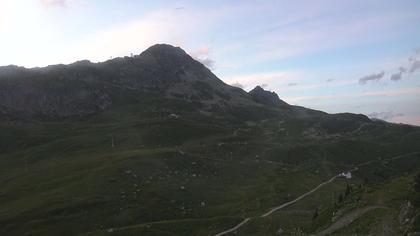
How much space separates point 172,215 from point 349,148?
112 metres

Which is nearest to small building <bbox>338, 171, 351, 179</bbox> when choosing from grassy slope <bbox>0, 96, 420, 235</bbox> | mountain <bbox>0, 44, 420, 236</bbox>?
mountain <bbox>0, 44, 420, 236</bbox>

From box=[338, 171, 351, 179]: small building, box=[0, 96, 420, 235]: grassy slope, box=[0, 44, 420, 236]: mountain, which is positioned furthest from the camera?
box=[338, 171, 351, 179]: small building

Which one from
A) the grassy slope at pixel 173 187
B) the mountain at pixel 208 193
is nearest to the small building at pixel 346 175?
the mountain at pixel 208 193

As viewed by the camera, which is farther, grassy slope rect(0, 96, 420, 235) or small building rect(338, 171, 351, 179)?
small building rect(338, 171, 351, 179)

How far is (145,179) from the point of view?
11756 cm

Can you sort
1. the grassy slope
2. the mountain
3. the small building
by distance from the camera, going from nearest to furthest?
the mountain
the grassy slope
the small building

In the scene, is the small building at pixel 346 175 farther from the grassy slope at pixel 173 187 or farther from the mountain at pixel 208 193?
the grassy slope at pixel 173 187

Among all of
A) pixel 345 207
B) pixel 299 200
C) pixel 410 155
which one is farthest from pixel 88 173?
pixel 410 155

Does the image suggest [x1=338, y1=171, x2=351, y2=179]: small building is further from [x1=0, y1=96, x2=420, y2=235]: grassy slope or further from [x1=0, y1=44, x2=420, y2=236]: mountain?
[x1=0, y1=96, x2=420, y2=235]: grassy slope

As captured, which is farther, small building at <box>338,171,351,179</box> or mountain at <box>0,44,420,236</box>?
small building at <box>338,171,351,179</box>

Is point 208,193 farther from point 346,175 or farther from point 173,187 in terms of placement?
point 346,175

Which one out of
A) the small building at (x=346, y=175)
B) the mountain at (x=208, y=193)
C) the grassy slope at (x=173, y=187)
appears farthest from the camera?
the small building at (x=346, y=175)

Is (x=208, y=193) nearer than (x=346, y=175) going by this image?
Yes

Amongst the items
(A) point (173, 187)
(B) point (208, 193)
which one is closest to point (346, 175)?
(B) point (208, 193)
